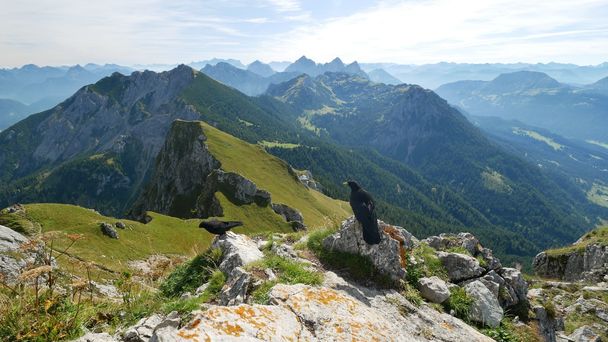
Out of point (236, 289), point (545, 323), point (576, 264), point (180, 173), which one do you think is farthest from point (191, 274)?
point (180, 173)

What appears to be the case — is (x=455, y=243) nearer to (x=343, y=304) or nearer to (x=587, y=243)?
(x=343, y=304)

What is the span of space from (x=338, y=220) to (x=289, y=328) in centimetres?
957

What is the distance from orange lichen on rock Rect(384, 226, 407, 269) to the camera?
1643cm

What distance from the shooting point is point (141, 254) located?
58.9m

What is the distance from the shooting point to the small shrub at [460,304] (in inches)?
602

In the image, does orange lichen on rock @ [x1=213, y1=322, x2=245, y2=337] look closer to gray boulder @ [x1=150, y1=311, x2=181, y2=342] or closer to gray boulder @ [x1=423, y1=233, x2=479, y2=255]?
gray boulder @ [x1=150, y1=311, x2=181, y2=342]

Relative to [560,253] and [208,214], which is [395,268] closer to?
[560,253]

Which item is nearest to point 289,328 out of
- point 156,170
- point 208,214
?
point 208,214

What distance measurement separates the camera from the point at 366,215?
16031mm

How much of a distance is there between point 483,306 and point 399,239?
14.5ft

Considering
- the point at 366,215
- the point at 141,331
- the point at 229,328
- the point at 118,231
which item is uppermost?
the point at 366,215

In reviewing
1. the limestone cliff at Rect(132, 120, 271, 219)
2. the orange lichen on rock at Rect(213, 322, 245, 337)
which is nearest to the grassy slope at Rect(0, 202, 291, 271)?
the limestone cliff at Rect(132, 120, 271, 219)

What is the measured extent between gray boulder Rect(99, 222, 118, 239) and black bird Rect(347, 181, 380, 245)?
54930 millimetres

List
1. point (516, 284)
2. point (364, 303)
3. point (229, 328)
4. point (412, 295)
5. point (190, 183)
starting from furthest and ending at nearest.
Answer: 1. point (190, 183)
2. point (516, 284)
3. point (412, 295)
4. point (364, 303)
5. point (229, 328)
